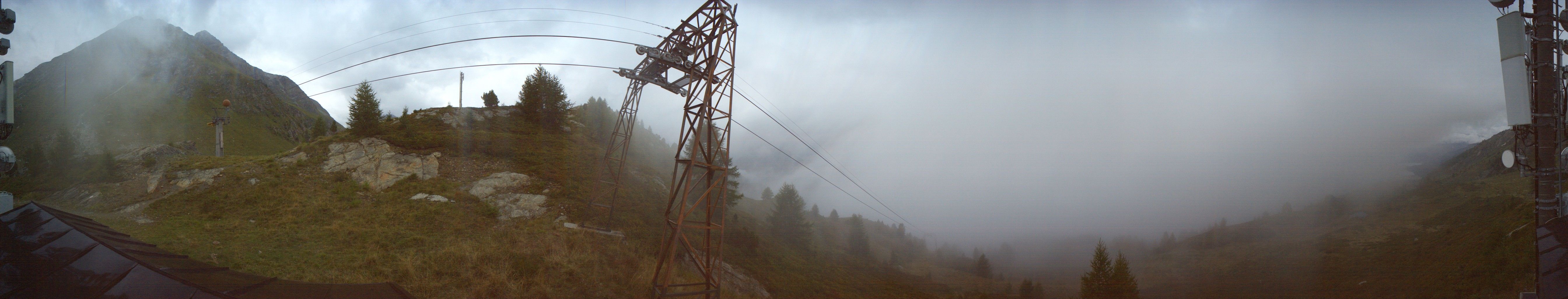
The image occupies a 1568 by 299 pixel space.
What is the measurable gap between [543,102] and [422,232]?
18.6 metres

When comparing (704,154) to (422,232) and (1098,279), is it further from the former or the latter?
(1098,279)

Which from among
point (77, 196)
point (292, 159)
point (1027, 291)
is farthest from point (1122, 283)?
point (77, 196)

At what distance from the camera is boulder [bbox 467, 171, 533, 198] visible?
2400 centimetres

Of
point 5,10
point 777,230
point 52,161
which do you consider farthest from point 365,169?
point 777,230

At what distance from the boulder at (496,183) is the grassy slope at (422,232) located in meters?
0.58

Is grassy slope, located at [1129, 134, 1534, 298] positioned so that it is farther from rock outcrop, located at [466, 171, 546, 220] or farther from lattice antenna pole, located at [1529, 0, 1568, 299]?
rock outcrop, located at [466, 171, 546, 220]

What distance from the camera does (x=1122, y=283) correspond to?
30531 millimetres

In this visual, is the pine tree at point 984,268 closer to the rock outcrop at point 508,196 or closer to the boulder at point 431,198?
the rock outcrop at point 508,196

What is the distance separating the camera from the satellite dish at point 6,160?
32.4 ft

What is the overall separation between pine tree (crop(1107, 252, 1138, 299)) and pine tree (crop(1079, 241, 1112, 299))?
0.18 m

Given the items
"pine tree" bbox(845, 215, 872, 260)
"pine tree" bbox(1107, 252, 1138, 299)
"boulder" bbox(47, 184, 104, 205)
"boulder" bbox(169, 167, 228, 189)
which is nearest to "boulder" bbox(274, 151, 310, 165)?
"boulder" bbox(169, 167, 228, 189)

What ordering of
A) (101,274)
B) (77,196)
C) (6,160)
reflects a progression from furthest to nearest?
(77,196), (6,160), (101,274)

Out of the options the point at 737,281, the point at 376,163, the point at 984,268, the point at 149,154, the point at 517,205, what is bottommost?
the point at 984,268

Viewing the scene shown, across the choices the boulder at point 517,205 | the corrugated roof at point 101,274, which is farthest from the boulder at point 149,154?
the corrugated roof at point 101,274
